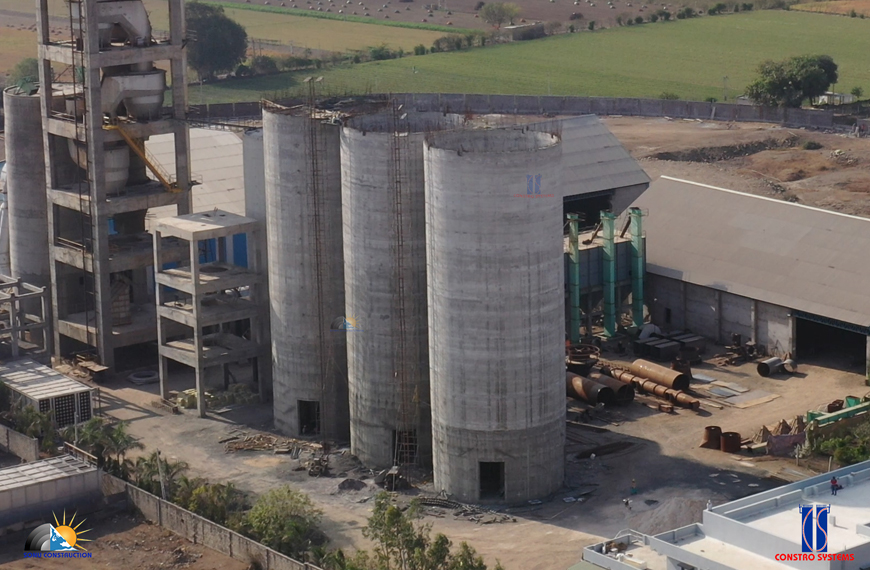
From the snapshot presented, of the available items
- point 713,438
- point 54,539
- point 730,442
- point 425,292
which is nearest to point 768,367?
point 713,438

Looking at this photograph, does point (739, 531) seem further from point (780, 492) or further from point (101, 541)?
point (101, 541)

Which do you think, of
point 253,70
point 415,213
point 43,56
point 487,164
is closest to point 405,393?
point 415,213

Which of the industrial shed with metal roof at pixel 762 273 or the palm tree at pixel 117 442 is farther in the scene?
the industrial shed with metal roof at pixel 762 273

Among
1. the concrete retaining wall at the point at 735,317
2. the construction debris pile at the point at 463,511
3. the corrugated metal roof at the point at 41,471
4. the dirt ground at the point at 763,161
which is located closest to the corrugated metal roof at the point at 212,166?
the corrugated metal roof at the point at 41,471

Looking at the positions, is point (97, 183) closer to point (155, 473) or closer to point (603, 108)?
point (155, 473)

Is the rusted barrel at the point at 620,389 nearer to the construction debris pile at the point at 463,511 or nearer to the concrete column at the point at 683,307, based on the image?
the concrete column at the point at 683,307

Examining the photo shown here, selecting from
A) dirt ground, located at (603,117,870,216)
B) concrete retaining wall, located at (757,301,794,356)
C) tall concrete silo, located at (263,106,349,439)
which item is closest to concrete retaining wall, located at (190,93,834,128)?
dirt ground, located at (603,117,870,216)
